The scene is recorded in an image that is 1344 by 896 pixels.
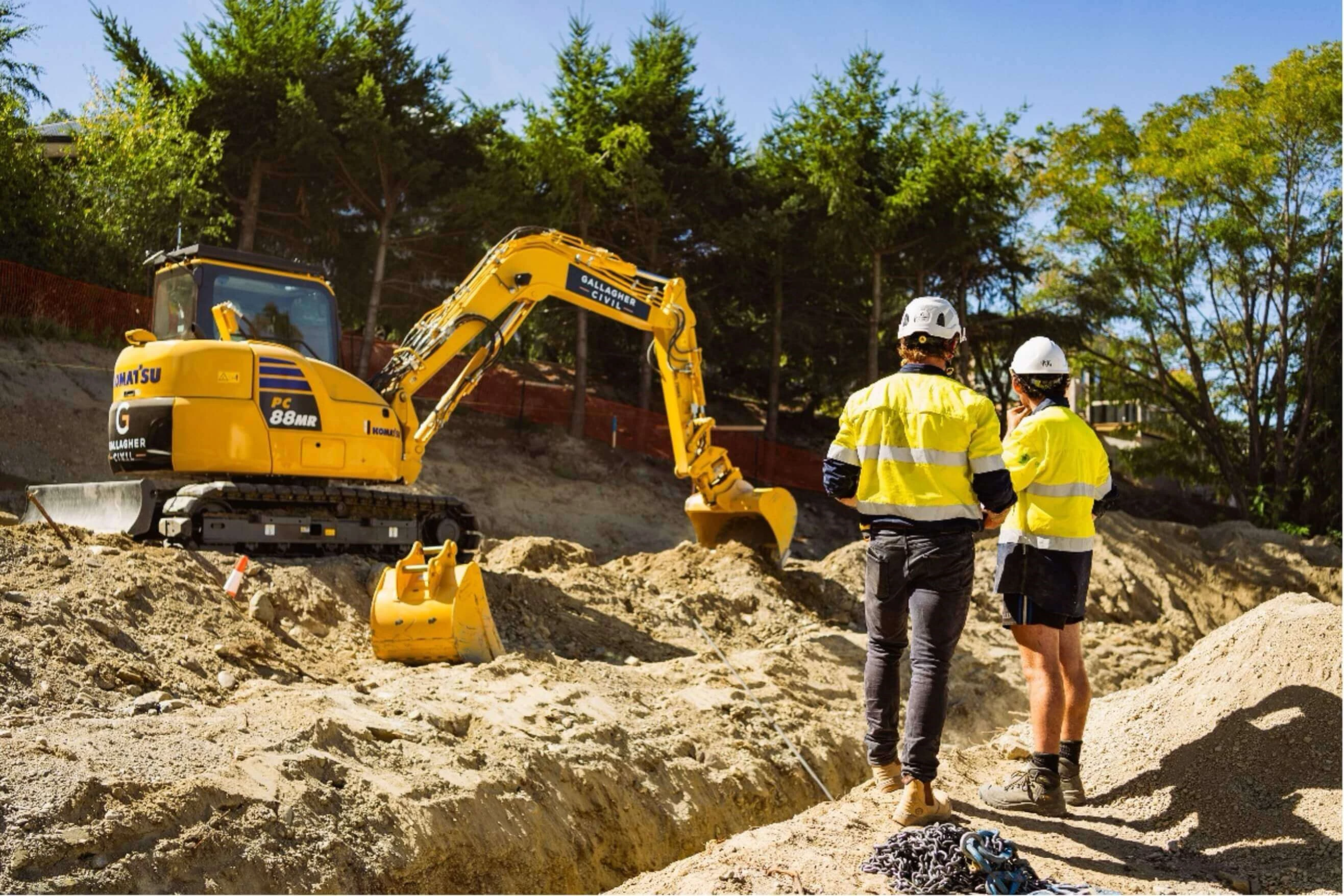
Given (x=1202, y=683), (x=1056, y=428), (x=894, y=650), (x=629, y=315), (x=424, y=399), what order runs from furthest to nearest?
(x=424, y=399)
(x=629, y=315)
(x=1202, y=683)
(x=1056, y=428)
(x=894, y=650)

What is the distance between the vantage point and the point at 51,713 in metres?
6.32

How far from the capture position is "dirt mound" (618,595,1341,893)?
4270 millimetres

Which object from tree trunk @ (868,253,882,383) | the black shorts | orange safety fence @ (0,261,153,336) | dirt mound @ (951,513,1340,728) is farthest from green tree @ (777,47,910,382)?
the black shorts

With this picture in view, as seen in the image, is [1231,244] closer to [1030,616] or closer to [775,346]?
[775,346]

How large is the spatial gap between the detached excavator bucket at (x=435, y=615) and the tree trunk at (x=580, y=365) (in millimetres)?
13468

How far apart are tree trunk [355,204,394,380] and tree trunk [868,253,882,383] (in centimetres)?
913

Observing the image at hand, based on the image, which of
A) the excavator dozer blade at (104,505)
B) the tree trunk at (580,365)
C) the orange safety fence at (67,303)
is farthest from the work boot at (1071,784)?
the tree trunk at (580,365)

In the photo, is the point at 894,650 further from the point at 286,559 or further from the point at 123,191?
the point at 123,191

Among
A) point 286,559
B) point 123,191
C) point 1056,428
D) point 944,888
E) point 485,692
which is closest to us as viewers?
point 944,888

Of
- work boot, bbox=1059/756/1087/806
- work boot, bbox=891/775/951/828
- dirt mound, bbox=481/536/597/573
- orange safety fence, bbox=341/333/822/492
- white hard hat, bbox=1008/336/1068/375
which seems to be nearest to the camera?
work boot, bbox=891/775/951/828

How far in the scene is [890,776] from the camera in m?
4.89

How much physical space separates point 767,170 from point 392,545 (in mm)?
14407

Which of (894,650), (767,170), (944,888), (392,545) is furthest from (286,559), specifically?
(767,170)

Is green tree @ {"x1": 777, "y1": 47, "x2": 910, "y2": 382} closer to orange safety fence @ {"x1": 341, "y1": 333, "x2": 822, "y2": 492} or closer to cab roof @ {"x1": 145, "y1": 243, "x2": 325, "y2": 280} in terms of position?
orange safety fence @ {"x1": 341, "y1": 333, "x2": 822, "y2": 492}
